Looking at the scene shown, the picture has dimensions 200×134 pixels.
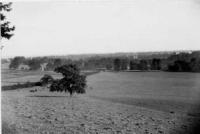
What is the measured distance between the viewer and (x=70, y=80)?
232 inches

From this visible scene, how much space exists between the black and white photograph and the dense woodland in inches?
1.0

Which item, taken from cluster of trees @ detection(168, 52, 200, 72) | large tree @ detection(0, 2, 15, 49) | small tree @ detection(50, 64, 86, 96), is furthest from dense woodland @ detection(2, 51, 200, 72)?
large tree @ detection(0, 2, 15, 49)

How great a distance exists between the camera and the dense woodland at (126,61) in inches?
223

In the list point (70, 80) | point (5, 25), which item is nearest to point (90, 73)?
point (70, 80)

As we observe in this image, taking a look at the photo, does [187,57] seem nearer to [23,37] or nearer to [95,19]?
[95,19]

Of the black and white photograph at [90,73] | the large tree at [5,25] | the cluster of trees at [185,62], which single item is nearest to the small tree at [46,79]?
the black and white photograph at [90,73]

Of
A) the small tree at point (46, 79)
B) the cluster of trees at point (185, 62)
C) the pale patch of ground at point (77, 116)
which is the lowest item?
the pale patch of ground at point (77, 116)

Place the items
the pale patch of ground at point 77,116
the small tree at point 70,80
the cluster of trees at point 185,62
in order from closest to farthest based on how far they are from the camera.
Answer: the pale patch of ground at point 77,116
the cluster of trees at point 185,62
the small tree at point 70,80

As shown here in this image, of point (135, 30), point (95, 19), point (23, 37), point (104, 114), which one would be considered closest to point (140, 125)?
point (104, 114)

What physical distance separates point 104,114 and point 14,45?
2.49m

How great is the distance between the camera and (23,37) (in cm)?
573

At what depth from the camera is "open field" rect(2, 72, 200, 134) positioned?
5242mm

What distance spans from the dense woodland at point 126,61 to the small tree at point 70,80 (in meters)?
0.11

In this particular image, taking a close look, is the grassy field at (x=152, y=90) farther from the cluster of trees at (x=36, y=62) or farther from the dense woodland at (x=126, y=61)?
the cluster of trees at (x=36, y=62)
